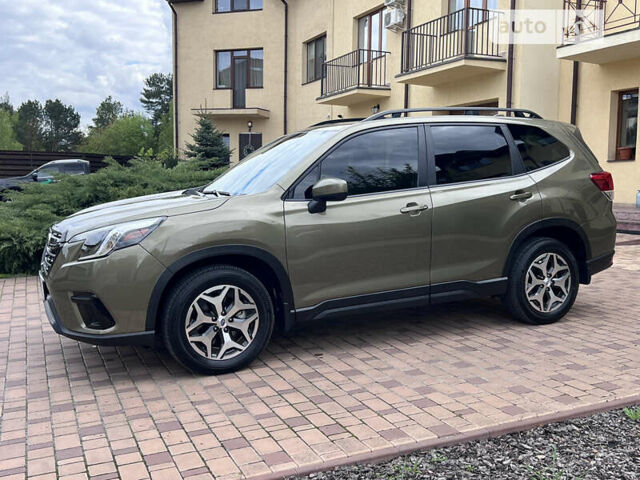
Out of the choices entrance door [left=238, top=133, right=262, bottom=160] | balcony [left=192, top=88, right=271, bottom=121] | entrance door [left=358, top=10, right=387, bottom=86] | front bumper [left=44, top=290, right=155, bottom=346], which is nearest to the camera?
front bumper [left=44, top=290, right=155, bottom=346]

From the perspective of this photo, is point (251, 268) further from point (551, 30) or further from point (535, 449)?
point (551, 30)

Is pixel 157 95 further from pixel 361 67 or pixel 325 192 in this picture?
pixel 325 192

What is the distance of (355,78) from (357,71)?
27cm

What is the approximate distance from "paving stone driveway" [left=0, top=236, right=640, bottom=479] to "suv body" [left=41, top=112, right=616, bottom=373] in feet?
1.18

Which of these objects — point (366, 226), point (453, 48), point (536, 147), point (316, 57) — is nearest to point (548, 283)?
point (536, 147)

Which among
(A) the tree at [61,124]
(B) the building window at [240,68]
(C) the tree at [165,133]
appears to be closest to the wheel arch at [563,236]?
(B) the building window at [240,68]

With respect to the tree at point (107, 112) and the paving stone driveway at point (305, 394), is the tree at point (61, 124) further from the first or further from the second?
the paving stone driveway at point (305, 394)

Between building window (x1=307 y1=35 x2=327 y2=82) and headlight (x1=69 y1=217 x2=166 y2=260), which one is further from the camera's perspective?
building window (x1=307 y1=35 x2=327 y2=82)

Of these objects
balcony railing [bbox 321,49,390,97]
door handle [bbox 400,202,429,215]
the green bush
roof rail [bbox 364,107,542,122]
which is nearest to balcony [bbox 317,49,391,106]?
balcony railing [bbox 321,49,390,97]

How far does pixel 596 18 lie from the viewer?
1474 centimetres

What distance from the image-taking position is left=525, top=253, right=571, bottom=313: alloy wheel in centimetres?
549

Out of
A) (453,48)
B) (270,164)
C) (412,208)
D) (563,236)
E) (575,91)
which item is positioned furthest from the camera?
(453,48)

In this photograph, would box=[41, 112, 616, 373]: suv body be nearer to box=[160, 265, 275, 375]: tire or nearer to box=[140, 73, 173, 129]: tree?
box=[160, 265, 275, 375]: tire

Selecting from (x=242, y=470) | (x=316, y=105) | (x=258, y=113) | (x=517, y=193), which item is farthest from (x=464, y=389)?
(x=258, y=113)
